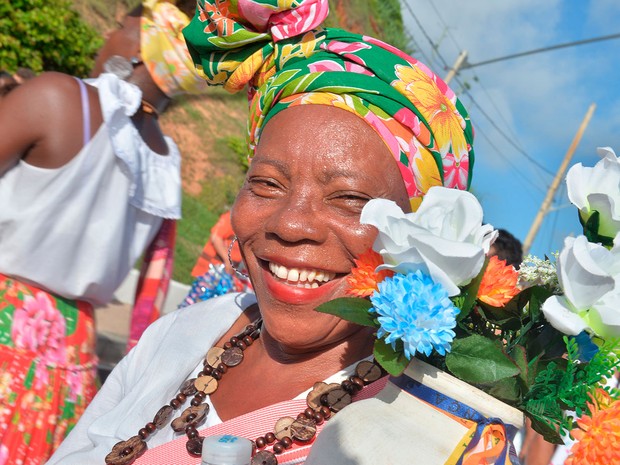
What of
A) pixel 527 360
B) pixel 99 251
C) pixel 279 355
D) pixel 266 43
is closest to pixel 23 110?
pixel 99 251

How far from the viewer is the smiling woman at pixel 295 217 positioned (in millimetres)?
1795

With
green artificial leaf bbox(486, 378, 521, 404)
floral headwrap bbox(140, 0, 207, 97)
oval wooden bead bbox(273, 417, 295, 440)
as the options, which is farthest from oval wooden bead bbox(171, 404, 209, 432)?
floral headwrap bbox(140, 0, 207, 97)

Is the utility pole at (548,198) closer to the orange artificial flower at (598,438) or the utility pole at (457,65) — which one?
the utility pole at (457,65)

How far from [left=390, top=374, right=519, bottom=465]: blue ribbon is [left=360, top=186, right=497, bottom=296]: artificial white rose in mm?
207

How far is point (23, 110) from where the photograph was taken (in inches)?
99.3

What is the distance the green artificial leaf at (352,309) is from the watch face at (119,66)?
2.05m

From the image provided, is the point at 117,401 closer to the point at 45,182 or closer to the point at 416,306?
the point at 45,182

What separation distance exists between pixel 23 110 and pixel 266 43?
1.03 m

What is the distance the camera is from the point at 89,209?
2713 millimetres

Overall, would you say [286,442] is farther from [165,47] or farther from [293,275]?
[165,47]

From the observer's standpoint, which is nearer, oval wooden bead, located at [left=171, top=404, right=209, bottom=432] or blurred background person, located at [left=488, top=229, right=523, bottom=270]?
oval wooden bead, located at [left=171, top=404, right=209, bottom=432]

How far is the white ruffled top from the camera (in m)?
2.57

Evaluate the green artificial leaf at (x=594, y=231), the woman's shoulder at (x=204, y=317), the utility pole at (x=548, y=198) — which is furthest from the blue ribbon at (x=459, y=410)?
the utility pole at (x=548, y=198)

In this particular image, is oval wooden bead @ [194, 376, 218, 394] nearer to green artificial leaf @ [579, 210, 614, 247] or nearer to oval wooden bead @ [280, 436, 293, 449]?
oval wooden bead @ [280, 436, 293, 449]
